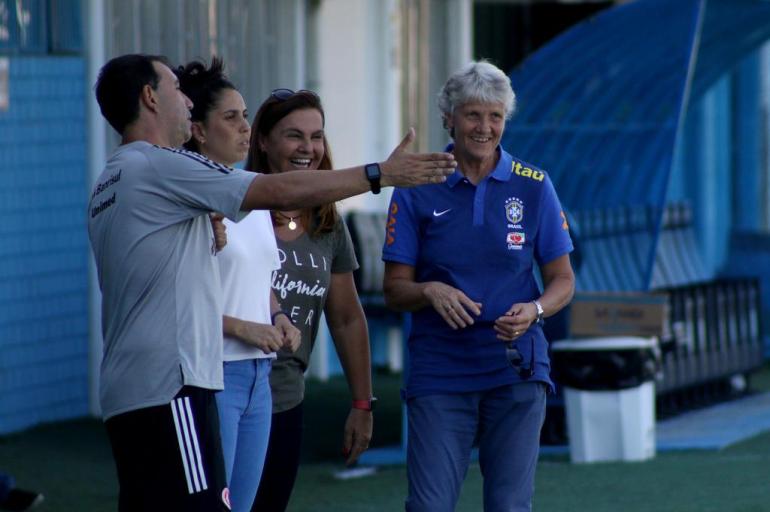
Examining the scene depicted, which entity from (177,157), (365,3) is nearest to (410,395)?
(177,157)

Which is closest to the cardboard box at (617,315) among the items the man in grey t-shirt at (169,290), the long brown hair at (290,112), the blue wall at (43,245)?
the blue wall at (43,245)

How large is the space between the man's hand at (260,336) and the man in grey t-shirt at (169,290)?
0.39 m

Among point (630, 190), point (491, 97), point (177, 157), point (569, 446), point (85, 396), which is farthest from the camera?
point (630, 190)

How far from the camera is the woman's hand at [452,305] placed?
15.9ft

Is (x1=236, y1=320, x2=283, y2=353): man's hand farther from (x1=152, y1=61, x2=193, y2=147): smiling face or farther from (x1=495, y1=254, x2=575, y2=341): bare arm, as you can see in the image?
(x1=495, y1=254, x2=575, y2=341): bare arm

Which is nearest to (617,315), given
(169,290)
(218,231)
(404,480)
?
(404,480)

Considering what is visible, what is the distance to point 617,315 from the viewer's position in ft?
31.6

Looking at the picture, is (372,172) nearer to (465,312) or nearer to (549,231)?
(465,312)

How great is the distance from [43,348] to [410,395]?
524 centimetres

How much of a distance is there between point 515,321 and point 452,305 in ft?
0.65

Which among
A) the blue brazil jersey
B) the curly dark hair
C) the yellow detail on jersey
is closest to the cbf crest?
the blue brazil jersey

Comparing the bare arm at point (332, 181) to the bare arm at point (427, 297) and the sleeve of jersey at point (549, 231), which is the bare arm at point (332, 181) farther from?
the sleeve of jersey at point (549, 231)

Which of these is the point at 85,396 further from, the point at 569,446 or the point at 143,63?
the point at 143,63

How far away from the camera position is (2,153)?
31.1 ft
